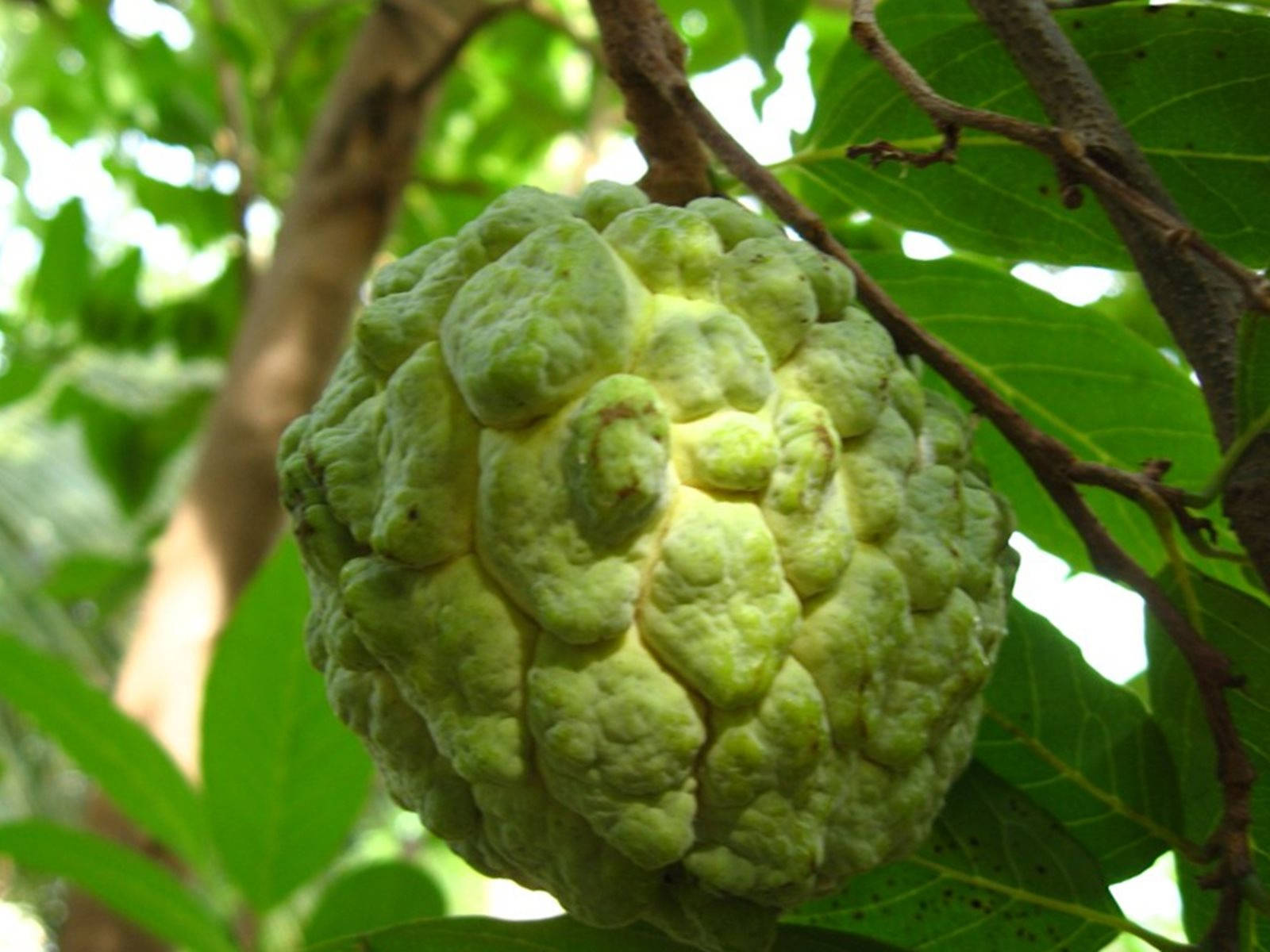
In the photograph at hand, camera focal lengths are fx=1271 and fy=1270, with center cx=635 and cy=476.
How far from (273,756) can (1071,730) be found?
911mm

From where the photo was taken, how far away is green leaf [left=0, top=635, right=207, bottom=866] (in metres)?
1.50

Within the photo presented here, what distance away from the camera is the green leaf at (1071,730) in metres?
1.12

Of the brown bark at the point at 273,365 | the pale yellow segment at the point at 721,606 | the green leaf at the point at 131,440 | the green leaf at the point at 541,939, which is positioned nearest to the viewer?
the pale yellow segment at the point at 721,606

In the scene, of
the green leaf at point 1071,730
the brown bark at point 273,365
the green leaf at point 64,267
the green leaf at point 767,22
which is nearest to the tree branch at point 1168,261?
the green leaf at point 1071,730

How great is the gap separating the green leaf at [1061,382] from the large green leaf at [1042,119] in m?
0.08

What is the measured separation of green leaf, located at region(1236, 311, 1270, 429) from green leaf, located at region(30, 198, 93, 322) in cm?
300

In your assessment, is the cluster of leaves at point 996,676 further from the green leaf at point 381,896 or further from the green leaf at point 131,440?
the green leaf at point 131,440

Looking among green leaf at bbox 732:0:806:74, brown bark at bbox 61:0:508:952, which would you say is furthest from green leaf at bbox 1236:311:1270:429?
brown bark at bbox 61:0:508:952

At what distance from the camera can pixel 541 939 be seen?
101 cm

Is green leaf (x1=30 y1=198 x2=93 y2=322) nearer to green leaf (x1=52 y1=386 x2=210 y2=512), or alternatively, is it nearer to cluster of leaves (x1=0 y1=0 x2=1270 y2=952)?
green leaf (x1=52 y1=386 x2=210 y2=512)

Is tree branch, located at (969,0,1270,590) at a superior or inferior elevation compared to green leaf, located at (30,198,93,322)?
inferior

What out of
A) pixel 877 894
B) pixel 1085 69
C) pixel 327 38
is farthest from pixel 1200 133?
pixel 327 38

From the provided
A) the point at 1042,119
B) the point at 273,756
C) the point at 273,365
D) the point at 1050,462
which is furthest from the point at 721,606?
the point at 273,365

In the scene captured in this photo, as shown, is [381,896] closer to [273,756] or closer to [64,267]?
[273,756]
